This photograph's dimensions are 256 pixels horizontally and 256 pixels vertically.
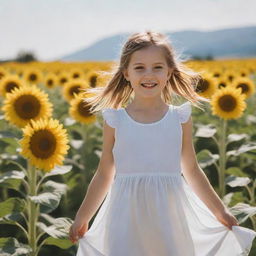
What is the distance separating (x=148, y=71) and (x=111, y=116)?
11.0 inches

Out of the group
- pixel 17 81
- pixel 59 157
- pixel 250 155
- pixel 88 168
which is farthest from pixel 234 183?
pixel 17 81

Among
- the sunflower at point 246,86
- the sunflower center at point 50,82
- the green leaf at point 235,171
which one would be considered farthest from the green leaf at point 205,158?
the sunflower center at point 50,82

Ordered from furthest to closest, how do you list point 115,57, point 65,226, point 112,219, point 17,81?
point 17,81 → point 65,226 → point 115,57 → point 112,219

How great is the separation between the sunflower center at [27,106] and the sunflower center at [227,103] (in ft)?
5.31

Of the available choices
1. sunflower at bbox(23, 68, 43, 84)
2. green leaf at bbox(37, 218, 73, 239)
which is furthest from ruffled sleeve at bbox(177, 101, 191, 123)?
sunflower at bbox(23, 68, 43, 84)

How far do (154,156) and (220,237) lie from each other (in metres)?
0.47

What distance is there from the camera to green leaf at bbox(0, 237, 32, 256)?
3441 millimetres

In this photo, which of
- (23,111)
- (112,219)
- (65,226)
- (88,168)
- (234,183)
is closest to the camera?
(112,219)

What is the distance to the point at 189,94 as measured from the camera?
3115 mm

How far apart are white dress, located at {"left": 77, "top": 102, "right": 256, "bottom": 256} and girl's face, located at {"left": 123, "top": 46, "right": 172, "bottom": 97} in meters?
0.15

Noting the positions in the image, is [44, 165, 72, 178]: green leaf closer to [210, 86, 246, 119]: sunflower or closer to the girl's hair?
the girl's hair

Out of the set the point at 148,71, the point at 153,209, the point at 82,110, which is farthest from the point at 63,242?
the point at 82,110

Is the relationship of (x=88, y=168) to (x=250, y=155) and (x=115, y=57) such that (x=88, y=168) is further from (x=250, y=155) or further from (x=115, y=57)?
(x=115, y=57)

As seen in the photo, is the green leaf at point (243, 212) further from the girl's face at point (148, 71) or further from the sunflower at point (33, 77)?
the sunflower at point (33, 77)
